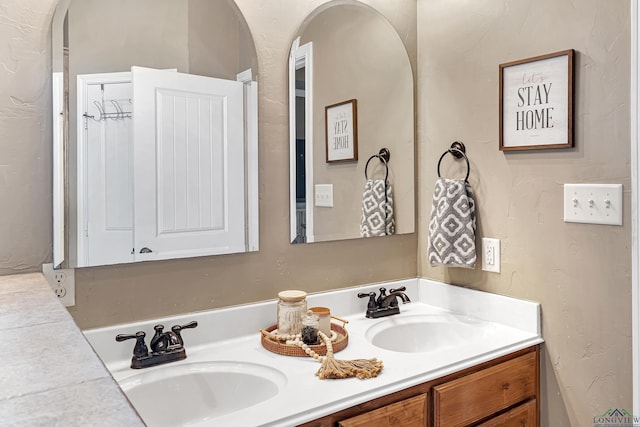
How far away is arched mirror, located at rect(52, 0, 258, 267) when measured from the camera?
136cm

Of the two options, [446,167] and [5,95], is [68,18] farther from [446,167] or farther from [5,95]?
[446,167]

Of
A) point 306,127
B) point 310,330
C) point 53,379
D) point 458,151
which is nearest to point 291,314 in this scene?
point 310,330

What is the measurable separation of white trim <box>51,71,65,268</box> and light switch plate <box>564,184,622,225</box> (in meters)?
1.47

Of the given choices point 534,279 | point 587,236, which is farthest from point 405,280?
point 587,236

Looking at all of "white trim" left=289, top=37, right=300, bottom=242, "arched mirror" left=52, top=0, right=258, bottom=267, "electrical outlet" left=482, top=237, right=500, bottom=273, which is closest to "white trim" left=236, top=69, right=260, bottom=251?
"arched mirror" left=52, top=0, right=258, bottom=267

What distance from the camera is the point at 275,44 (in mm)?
1704

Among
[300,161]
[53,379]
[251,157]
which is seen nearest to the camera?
[53,379]

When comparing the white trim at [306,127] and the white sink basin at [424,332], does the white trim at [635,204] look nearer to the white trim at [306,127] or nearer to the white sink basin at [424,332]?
the white sink basin at [424,332]

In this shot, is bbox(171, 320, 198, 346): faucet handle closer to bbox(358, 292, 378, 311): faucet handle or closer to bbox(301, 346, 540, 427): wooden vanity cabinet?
bbox(301, 346, 540, 427): wooden vanity cabinet

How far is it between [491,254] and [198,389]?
1088 millimetres

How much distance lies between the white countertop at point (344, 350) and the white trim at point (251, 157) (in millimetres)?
249

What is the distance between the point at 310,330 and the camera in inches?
57.1

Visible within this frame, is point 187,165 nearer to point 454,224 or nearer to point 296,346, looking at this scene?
point 296,346

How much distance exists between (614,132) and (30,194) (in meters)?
1.62
